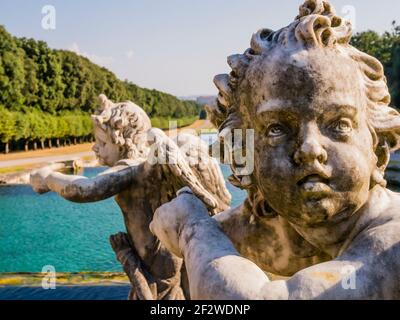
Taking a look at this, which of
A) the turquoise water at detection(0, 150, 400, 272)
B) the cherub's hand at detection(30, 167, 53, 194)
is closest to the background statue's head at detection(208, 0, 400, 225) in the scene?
the cherub's hand at detection(30, 167, 53, 194)

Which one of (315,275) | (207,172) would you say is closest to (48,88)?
(207,172)

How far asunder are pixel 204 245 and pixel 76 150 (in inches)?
1682

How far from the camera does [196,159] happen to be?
3809 millimetres

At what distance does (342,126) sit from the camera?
149 centimetres

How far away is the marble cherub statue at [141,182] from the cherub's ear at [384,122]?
6.16 ft

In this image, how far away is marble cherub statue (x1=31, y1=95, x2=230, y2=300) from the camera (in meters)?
3.79

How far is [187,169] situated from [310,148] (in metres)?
2.30

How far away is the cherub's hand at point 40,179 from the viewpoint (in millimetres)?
4215

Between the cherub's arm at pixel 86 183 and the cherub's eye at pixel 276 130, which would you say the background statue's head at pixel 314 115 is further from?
the cherub's arm at pixel 86 183

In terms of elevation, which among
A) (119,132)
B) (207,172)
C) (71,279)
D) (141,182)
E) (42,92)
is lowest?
(71,279)

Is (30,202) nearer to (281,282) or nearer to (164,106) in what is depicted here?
(281,282)

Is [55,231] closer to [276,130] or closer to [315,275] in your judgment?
[276,130]

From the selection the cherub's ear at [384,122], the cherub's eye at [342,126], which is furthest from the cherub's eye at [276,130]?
the cherub's ear at [384,122]

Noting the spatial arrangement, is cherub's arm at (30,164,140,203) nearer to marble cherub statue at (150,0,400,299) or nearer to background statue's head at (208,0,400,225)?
marble cherub statue at (150,0,400,299)
